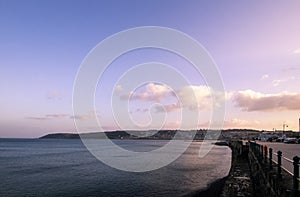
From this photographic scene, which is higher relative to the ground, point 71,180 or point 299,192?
point 299,192

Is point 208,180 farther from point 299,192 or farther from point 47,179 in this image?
point 299,192

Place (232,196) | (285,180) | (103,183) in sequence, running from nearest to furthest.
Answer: (285,180) → (232,196) → (103,183)

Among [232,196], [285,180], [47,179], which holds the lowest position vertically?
[47,179]

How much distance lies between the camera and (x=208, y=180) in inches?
1353

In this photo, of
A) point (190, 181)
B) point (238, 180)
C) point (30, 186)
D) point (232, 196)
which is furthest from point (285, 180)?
point (30, 186)

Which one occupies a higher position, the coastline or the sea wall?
the sea wall

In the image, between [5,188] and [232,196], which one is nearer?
[232,196]

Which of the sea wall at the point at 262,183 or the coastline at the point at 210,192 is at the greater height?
the sea wall at the point at 262,183

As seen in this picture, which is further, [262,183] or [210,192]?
[210,192]

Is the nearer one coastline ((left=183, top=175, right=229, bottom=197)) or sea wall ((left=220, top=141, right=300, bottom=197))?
sea wall ((left=220, top=141, right=300, bottom=197))

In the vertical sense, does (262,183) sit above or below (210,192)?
above

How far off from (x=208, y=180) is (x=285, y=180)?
2532 centimetres

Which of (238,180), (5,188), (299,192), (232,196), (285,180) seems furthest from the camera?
(5,188)

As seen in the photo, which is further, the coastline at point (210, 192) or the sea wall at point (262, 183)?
the coastline at point (210, 192)
